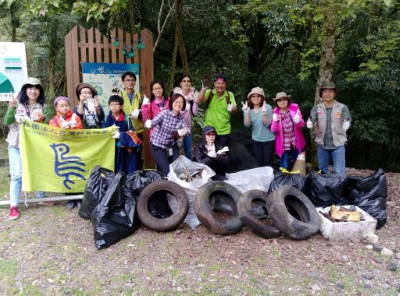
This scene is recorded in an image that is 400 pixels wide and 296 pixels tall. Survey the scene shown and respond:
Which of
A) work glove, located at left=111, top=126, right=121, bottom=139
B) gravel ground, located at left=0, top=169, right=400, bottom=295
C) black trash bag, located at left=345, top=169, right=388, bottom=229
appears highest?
work glove, located at left=111, top=126, right=121, bottom=139

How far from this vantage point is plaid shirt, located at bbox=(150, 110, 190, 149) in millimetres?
4918

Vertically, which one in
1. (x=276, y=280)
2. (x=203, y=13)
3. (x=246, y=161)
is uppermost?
(x=203, y=13)

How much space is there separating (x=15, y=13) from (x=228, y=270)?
11643mm

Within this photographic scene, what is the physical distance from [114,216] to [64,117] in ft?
5.77

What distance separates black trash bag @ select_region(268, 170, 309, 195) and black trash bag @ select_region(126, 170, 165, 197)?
61.4 inches

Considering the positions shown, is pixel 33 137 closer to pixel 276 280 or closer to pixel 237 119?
pixel 276 280

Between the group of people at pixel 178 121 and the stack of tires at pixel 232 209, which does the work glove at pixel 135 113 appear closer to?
the group of people at pixel 178 121

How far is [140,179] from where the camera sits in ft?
15.2

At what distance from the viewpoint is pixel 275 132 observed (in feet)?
17.6

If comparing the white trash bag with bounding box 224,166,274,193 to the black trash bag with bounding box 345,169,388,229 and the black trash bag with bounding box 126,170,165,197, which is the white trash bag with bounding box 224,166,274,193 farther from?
the black trash bag with bounding box 345,169,388,229

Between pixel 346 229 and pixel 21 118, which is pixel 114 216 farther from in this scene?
pixel 346 229

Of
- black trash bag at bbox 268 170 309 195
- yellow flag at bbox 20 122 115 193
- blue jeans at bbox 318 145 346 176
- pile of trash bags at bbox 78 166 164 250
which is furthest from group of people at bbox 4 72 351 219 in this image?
black trash bag at bbox 268 170 309 195

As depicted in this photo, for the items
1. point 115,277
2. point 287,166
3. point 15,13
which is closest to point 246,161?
point 287,166

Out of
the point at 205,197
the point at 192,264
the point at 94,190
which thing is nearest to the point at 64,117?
the point at 94,190
